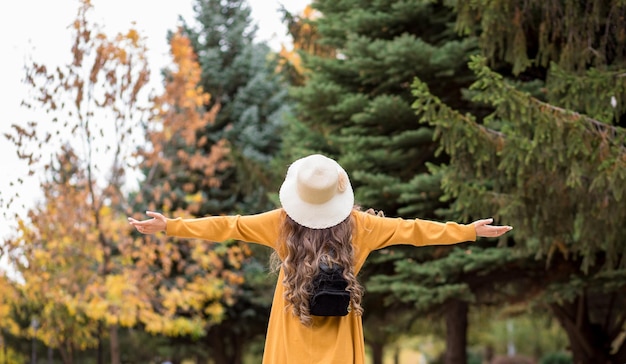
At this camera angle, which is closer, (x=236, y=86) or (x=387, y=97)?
(x=387, y=97)

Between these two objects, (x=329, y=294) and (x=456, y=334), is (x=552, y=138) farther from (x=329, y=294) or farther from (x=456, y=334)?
(x=456, y=334)

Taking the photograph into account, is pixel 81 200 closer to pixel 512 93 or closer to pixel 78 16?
pixel 78 16

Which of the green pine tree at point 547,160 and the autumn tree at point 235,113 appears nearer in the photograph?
the green pine tree at point 547,160

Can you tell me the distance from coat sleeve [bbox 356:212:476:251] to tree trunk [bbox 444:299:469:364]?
36.1 ft

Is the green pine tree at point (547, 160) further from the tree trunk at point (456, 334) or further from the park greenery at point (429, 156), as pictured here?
the tree trunk at point (456, 334)

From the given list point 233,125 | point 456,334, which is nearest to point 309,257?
point 456,334

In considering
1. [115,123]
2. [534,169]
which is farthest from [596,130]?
[115,123]

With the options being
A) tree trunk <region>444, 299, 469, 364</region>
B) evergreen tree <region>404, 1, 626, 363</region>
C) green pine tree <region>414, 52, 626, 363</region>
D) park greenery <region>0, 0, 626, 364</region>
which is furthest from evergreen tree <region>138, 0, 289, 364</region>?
green pine tree <region>414, 52, 626, 363</region>

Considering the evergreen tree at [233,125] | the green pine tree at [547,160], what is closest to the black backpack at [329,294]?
the green pine tree at [547,160]

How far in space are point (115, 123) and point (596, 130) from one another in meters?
8.47

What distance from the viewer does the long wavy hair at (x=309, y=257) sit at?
15.9 ft

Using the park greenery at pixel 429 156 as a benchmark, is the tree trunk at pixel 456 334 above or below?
below

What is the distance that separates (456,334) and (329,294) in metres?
→ 11.7

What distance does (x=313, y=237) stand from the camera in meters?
4.94
